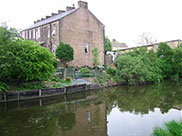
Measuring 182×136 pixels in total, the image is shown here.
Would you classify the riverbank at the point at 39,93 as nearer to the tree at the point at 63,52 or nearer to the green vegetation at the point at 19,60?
the green vegetation at the point at 19,60

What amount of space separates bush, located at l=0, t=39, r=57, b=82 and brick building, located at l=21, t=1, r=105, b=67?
40.2 ft

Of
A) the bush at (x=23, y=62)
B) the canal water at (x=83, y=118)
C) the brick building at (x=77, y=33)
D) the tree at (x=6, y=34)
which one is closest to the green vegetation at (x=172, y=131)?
the canal water at (x=83, y=118)

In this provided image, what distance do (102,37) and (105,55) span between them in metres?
3.39

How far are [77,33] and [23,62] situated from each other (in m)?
16.4

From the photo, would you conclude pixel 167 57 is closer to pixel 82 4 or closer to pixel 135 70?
pixel 135 70

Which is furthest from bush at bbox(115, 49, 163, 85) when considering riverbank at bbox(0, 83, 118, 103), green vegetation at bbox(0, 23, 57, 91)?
green vegetation at bbox(0, 23, 57, 91)

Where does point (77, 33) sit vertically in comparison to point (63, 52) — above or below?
above

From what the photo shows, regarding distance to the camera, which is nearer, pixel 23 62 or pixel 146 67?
pixel 23 62

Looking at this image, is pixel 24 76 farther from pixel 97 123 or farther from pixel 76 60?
pixel 76 60

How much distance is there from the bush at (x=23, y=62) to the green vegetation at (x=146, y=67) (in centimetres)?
1139

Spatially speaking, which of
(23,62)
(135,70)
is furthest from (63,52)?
(23,62)

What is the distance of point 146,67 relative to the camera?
25781 millimetres

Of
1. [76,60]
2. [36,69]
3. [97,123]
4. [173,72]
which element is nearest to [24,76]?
[36,69]

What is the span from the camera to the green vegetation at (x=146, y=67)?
24.0 m
